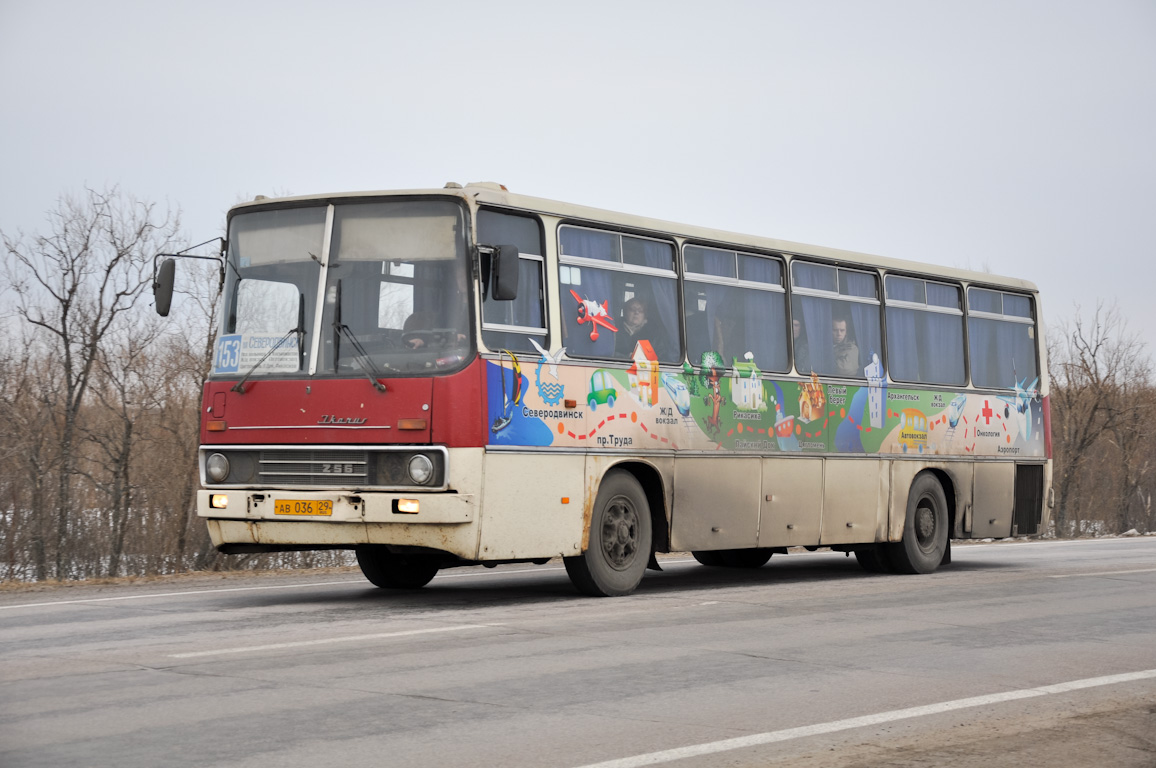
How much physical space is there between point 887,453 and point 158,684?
33.9 ft

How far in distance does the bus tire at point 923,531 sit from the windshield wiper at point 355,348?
7.64m

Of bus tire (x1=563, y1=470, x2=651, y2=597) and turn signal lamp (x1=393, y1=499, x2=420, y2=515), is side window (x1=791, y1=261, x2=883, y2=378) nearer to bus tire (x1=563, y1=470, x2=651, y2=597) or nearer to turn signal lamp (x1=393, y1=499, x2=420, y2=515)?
bus tire (x1=563, y1=470, x2=651, y2=597)

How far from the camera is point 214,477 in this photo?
11609mm

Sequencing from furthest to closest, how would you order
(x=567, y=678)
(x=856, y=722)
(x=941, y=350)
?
(x=941, y=350) < (x=567, y=678) < (x=856, y=722)

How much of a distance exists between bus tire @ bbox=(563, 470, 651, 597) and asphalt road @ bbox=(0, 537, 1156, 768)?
262 mm

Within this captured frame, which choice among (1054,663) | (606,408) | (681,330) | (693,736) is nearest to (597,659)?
(693,736)

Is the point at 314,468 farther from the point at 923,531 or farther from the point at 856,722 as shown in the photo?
the point at 923,531

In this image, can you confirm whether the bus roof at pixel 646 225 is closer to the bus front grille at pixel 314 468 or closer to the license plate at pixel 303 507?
the bus front grille at pixel 314 468

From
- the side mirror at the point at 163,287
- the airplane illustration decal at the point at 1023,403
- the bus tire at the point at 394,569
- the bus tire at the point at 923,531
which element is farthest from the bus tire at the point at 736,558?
the side mirror at the point at 163,287

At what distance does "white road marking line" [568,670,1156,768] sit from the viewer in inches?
229

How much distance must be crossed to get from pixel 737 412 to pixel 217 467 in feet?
17.2

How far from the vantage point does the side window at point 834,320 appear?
14961mm

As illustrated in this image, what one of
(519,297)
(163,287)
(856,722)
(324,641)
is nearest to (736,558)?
(519,297)

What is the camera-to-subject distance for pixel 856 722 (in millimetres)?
6719
